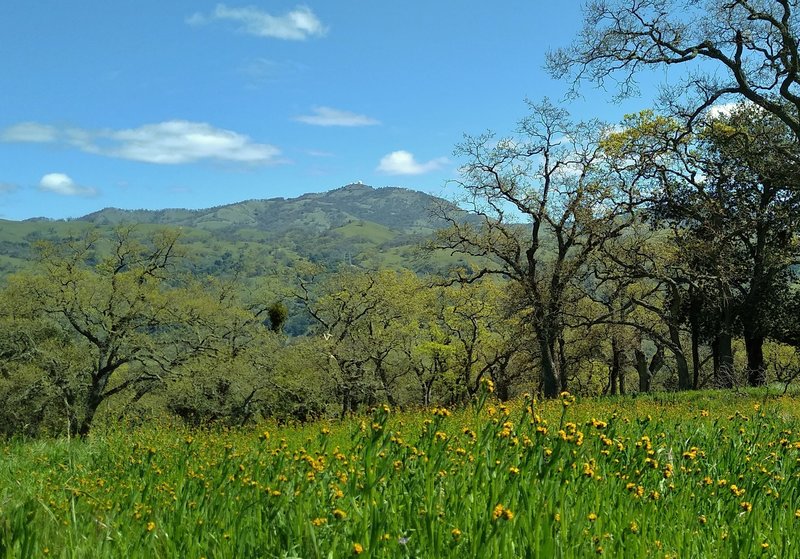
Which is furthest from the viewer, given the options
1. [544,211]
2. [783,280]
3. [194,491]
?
[783,280]

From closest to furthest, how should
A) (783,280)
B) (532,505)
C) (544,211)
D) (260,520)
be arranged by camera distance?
(532,505)
(260,520)
(544,211)
(783,280)

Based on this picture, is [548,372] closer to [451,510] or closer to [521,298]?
[521,298]

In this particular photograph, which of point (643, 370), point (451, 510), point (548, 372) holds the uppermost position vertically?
point (451, 510)

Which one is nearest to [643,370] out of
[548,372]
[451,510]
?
[548,372]

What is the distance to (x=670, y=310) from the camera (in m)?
32.2

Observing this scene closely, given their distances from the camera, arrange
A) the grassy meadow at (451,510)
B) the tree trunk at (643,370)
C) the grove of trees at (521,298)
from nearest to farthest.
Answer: the grassy meadow at (451,510), the grove of trees at (521,298), the tree trunk at (643,370)

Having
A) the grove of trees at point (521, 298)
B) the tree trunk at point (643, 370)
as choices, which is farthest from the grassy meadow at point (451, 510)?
the tree trunk at point (643, 370)

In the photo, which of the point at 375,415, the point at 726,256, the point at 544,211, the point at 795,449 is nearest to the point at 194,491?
the point at 375,415

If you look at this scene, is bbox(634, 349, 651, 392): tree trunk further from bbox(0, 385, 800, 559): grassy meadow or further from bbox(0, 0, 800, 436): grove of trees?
bbox(0, 385, 800, 559): grassy meadow

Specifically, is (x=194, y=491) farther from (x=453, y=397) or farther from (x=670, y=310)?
(x=453, y=397)

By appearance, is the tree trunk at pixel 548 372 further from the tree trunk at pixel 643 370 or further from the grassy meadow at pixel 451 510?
the grassy meadow at pixel 451 510

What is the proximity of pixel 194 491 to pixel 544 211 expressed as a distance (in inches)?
889

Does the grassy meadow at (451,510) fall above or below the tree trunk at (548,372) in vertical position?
above

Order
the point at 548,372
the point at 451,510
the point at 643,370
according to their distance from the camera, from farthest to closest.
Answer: the point at 643,370, the point at 548,372, the point at 451,510
